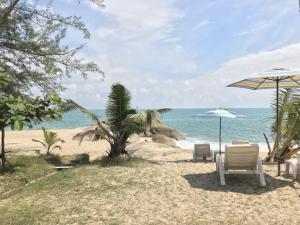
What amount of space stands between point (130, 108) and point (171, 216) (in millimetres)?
6788

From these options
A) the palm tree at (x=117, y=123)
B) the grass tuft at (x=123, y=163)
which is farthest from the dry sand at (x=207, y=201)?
the palm tree at (x=117, y=123)

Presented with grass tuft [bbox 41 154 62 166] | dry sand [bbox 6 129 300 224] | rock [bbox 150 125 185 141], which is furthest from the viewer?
rock [bbox 150 125 185 141]

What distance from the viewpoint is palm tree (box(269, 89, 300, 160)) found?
936 centimetres

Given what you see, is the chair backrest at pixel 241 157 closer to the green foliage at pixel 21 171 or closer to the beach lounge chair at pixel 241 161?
the beach lounge chair at pixel 241 161

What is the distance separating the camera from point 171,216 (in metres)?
5.33

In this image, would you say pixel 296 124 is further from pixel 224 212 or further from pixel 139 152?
pixel 139 152

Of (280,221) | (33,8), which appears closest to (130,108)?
(33,8)

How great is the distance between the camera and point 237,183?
23.7ft

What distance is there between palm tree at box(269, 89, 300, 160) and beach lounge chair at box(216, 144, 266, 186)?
2.41m

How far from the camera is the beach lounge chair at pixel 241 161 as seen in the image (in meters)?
7.11

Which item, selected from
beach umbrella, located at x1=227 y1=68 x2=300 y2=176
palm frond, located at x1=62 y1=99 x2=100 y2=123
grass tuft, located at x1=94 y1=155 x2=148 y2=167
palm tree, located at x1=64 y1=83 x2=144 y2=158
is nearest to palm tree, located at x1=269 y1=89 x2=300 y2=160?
Answer: beach umbrella, located at x1=227 y1=68 x2=300 y2=176

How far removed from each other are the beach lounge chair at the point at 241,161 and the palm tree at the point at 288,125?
241 cm

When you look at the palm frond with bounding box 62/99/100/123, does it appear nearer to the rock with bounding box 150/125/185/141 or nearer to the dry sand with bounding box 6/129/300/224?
the dry sand with bounding box 6/129/300/224

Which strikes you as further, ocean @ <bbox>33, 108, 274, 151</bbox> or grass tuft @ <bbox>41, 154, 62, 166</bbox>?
ocean @ <bbox>33, 108, 274, 151</bbox>
